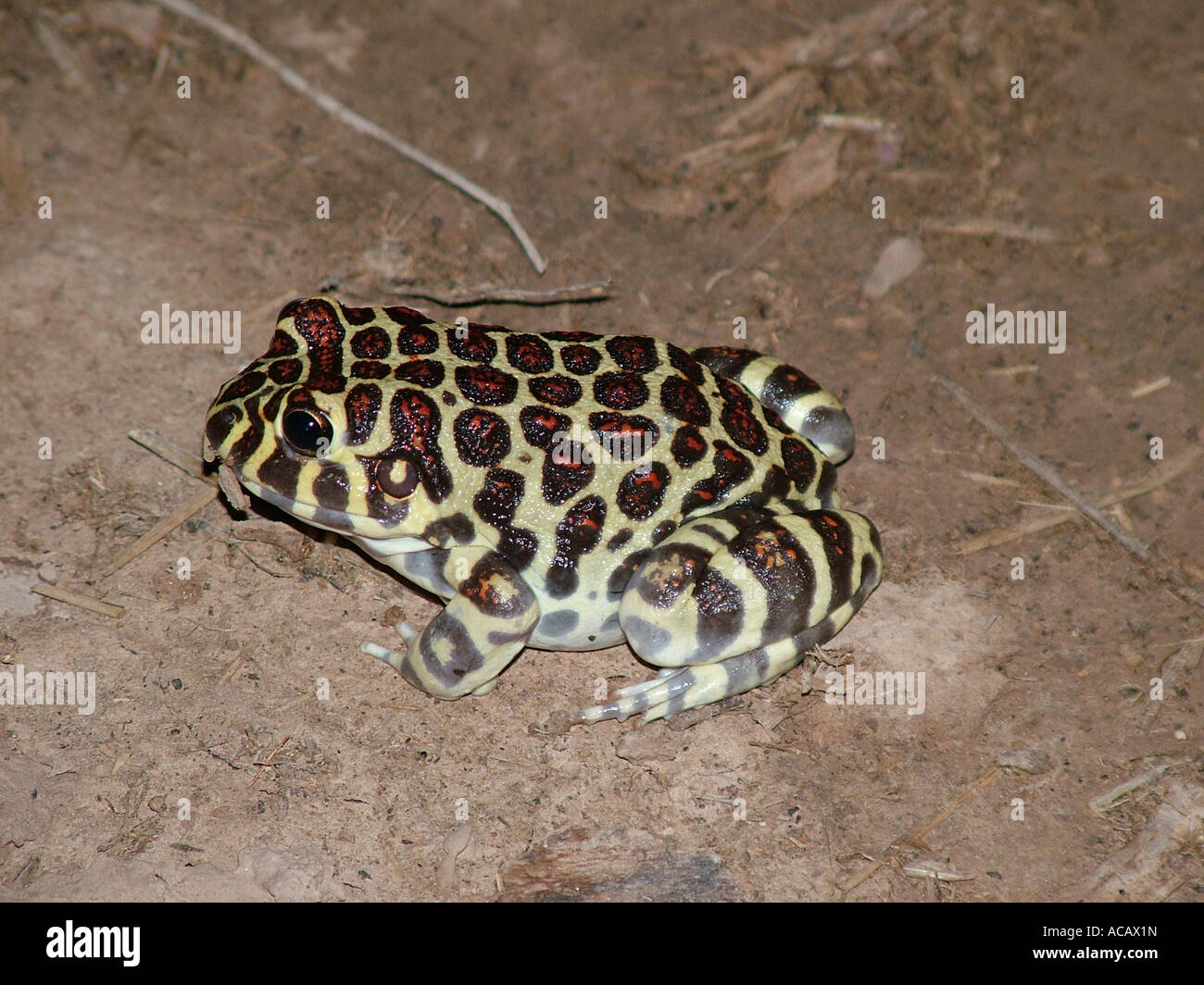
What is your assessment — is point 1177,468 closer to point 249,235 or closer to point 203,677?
point 203,677

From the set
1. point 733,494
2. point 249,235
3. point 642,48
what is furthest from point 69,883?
point 642,48

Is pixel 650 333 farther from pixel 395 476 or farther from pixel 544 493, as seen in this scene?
pixel 395 476

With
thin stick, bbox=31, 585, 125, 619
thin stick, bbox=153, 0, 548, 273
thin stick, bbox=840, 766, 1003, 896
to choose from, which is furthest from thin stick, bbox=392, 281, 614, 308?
thin stick, bbox=840, 766, 1003, 896

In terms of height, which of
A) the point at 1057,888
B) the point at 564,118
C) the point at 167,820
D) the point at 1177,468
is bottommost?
the point at 1057,888

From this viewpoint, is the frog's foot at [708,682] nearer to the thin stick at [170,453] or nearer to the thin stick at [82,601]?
the thin stick at [82,601]

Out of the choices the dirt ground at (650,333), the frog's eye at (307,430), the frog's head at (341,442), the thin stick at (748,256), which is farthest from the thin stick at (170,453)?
the thin stick at (748,256)

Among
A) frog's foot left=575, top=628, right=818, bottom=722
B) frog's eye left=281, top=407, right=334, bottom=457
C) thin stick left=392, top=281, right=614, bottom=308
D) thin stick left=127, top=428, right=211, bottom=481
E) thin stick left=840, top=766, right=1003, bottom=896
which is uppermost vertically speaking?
thin stick left=392, top=281, right=614, bottom=308

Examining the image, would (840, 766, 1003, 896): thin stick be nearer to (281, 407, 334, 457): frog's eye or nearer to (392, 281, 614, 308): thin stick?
(281, 407, 334, 457): frog's eye
